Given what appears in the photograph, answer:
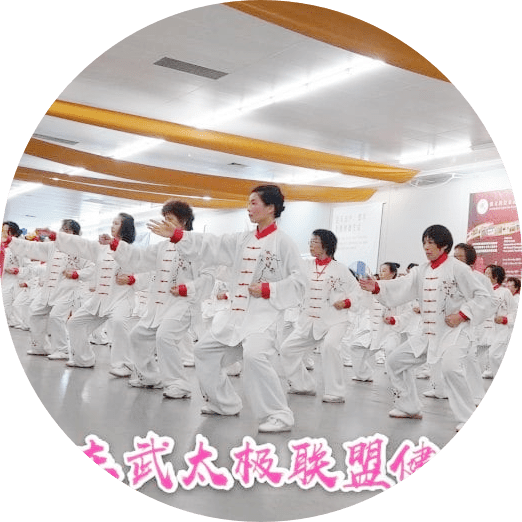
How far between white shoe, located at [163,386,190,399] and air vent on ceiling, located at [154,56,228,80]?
2887 millimetres

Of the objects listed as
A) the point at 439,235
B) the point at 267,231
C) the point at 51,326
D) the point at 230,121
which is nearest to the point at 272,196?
the point at 267,231

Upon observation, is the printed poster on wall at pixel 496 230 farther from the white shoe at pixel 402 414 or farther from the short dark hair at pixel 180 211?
the short dark hair at pixel 180 211

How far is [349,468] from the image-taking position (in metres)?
5.95

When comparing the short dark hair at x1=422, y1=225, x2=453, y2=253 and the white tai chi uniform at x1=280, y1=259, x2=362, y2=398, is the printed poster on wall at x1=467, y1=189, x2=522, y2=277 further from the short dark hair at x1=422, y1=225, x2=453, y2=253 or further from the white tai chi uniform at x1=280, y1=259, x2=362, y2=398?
the white tai chi uniform at x1=280, y1=259, x2=362, y2=398

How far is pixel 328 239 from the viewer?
627 centimetres

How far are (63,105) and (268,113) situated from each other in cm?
149

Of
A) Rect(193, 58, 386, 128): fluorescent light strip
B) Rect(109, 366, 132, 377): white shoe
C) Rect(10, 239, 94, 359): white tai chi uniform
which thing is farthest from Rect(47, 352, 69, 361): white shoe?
Rect(193, 58, 386, 128): fluorescent light strip

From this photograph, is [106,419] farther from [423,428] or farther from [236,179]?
[423,428]

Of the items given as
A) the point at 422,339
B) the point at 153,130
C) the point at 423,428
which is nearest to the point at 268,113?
the point at 153,130

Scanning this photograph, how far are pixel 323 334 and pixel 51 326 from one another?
104 inches

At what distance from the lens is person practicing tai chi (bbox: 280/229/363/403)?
23.0ft

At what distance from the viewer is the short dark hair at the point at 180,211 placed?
6180 mm

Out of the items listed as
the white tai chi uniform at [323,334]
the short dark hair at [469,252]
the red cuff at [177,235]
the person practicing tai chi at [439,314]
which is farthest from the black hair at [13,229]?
the short dark hair at [469,252]

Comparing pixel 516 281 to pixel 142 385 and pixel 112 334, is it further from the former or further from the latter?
pixel 112 334
